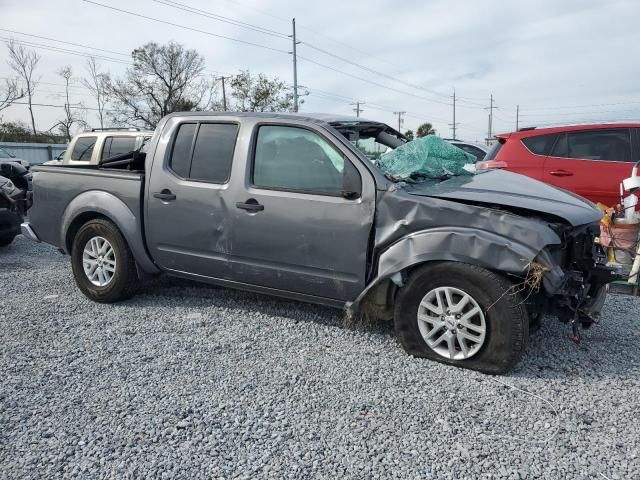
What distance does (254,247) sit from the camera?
3.98 m

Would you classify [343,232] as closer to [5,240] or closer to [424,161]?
[424,161]

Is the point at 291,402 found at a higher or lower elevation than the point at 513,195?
lower

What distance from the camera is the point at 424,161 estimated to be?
4.01 meters

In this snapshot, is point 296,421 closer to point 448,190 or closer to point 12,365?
point 448,190

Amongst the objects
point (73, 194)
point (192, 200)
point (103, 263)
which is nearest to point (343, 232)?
point (192, 200)

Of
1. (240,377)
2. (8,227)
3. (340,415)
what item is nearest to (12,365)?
(240,377)

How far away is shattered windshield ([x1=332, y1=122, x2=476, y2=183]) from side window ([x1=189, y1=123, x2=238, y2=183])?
921 mm

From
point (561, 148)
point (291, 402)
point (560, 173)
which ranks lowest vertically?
point (291, 402)

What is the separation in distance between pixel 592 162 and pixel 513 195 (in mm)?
3569

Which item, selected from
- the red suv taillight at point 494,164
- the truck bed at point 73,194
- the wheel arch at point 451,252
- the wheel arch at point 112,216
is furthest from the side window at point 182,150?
→ the red suv taillight at point 494,164

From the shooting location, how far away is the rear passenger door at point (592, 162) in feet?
20.0

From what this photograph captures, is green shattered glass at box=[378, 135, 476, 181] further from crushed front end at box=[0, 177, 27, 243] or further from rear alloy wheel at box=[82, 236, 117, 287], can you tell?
crushed front end at box=[0, 177, 27, 243]

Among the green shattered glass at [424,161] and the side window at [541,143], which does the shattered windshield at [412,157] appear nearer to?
the green shattered glass at [424,161]

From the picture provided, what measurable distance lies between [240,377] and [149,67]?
49298 mm
